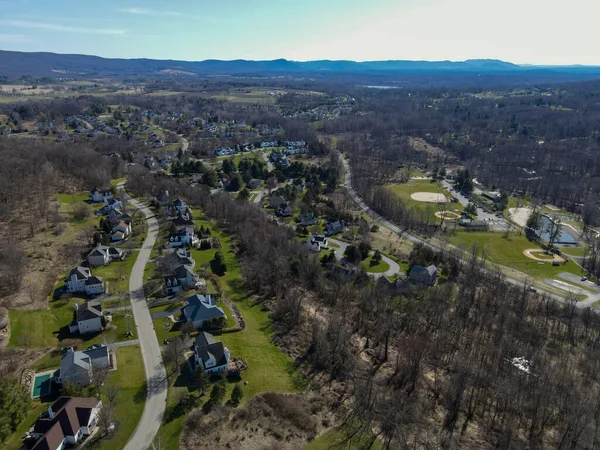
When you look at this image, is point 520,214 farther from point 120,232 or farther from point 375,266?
point 120,232

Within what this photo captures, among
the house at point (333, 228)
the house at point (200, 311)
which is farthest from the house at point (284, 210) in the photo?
the house at point (200, 311)

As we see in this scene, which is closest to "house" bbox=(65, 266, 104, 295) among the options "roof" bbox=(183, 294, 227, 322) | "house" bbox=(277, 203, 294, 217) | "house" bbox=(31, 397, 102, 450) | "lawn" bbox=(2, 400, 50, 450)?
"roof" bbox=(183, 294, 227, 322)

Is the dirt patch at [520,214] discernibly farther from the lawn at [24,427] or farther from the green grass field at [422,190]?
the lawn at [24,427]

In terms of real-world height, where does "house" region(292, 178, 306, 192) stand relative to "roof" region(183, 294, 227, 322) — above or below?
below

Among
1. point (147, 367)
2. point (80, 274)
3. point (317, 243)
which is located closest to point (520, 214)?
point (317, 243)

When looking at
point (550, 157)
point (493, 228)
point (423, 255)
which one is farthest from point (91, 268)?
point (550, 157)

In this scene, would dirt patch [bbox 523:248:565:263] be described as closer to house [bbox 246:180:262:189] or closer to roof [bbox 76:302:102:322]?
house [bbox 246:180:262:189]

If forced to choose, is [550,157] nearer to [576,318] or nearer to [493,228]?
[493,228]
